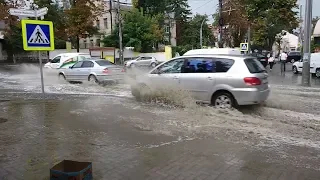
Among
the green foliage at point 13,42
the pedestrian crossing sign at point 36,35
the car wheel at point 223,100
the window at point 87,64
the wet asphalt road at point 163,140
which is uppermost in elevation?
the green foliage at point 13,42

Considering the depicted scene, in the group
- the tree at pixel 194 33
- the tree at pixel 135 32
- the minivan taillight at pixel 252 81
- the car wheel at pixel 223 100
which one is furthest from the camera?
the tree at pixel 194 33

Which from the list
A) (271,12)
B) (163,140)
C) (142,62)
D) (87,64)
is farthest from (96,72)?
(271,12)

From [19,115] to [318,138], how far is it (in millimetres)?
7083

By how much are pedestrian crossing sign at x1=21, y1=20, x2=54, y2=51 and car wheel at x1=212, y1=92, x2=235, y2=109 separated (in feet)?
19.5

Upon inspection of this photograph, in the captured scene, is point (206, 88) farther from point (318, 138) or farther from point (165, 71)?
point (318, 138)

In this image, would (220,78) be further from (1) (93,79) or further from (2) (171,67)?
(1) (93,79)

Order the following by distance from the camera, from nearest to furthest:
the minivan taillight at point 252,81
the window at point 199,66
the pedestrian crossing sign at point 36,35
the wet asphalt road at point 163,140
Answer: the wet asphalt road at point 163,140
the minivan taillight at point 252,81
the window at point 199,66
the pedestrian crossing sign at point 36,35

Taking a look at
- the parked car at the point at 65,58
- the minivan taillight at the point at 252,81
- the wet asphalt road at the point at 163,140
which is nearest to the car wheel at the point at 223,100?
the wet asphalt road at the point at 163,140

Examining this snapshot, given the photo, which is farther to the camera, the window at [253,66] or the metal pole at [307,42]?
the metal pole at [307,42]

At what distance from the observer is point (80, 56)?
79.3 feet

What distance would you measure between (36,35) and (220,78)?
6.15 m

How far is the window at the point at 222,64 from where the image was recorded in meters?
9.06

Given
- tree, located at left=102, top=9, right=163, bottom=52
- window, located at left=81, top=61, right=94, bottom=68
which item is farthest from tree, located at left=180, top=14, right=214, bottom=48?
window, located at left=81, top=61, right=94, bottom=68

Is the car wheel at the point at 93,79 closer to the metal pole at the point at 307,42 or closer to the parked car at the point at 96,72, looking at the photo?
the parked car at the point at 96,72
